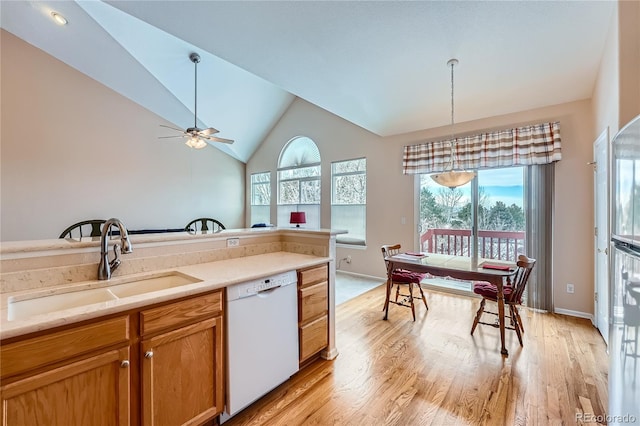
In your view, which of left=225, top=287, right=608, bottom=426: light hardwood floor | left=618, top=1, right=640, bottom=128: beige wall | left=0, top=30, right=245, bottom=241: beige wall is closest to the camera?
left=225, top=287, right=608, bottom=426: light hardwood floor

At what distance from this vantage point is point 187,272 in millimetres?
1821

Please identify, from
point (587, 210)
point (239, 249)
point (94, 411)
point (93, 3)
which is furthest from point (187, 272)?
point (587, 210)

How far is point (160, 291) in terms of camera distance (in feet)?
4.61

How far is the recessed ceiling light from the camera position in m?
3.61

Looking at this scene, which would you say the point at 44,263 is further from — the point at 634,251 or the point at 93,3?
the point at 93,3

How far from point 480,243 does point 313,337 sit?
299cm

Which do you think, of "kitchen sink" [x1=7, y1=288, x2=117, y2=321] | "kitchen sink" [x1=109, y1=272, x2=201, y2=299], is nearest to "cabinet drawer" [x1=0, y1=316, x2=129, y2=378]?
"kitchen sink" [x1=7, y1=288, x2=117, y2=321]

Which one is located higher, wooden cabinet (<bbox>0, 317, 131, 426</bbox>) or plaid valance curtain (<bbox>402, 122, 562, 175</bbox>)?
plaid valance curtain (<bbox>402, 122, 562, 175</bbox>)

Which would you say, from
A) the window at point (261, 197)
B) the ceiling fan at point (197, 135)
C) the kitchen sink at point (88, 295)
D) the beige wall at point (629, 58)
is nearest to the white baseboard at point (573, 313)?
the beige wall at point (629, 58)

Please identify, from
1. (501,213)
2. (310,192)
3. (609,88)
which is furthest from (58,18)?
(501,213)

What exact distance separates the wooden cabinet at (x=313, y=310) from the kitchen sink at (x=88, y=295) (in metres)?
0.81

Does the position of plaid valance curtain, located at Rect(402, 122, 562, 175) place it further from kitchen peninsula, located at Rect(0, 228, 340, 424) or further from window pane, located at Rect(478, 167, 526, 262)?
kitchen peninsula, located at Rect(0, 228, 340, 424)

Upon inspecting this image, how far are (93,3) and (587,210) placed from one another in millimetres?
6459

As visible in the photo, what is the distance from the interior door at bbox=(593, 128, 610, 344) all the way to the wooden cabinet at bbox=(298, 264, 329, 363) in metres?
2.52
